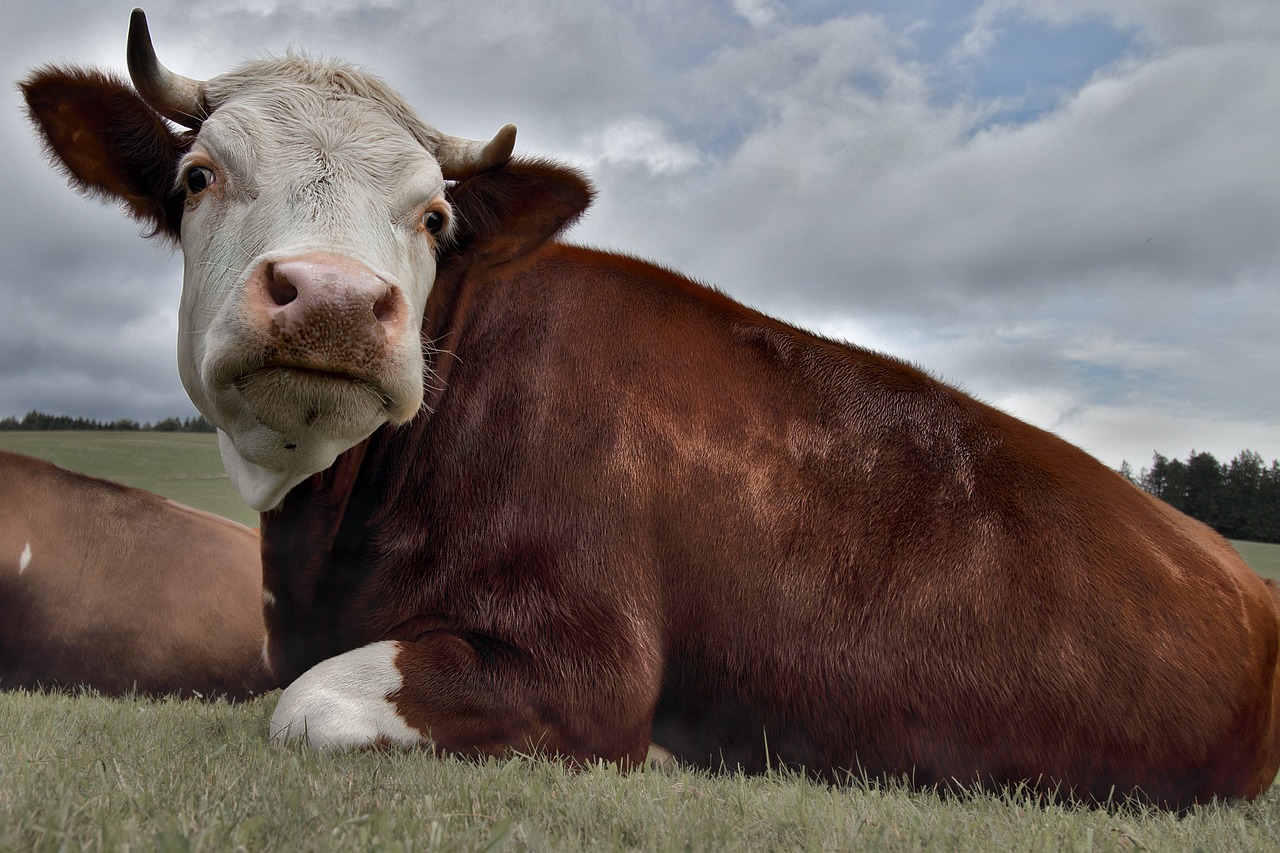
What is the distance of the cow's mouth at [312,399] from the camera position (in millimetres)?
2965

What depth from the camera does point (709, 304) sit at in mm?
4355

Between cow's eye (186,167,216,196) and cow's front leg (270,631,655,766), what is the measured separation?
1.86 metres

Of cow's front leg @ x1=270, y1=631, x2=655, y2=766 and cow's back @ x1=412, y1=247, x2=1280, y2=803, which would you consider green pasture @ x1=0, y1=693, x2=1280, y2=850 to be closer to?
cow's front leg @ x1=270, y1=631, x2=655, y2=766

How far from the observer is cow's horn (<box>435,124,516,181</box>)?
4105 millimetres

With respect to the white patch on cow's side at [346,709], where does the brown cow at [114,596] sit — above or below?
below

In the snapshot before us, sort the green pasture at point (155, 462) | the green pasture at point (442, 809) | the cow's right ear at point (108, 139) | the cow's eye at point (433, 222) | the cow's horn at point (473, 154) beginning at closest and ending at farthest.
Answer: the green pasture at point (442, 809) < the cow's eye at point (433, 222) < the cow's right ear at point (108, 139) < the cow's horn at point (473, 154) < the green pasture at point (155, 462)

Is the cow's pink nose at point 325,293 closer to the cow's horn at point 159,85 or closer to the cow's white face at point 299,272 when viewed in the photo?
the cow's white face at point 299,272

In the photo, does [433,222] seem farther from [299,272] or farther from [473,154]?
[299,272]

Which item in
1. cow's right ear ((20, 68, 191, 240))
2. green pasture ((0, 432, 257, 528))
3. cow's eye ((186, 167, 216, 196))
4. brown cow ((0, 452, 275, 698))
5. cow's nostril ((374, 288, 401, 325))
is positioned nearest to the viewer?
cow's nostril ((374, 288, 401, 325))

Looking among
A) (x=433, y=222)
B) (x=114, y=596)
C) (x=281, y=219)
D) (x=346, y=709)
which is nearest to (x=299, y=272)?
(x=281, y=219)

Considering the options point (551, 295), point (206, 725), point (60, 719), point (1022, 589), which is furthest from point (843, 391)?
point (60, 719)

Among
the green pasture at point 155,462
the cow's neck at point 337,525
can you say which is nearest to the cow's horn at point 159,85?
the cow's neck at point 337,525

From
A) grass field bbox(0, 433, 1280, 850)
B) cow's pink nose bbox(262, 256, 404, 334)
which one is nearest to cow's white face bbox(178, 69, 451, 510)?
cow's pink nose bbox(262, 256, 404, 334)

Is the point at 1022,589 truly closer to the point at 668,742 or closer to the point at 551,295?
the point at 668,742
